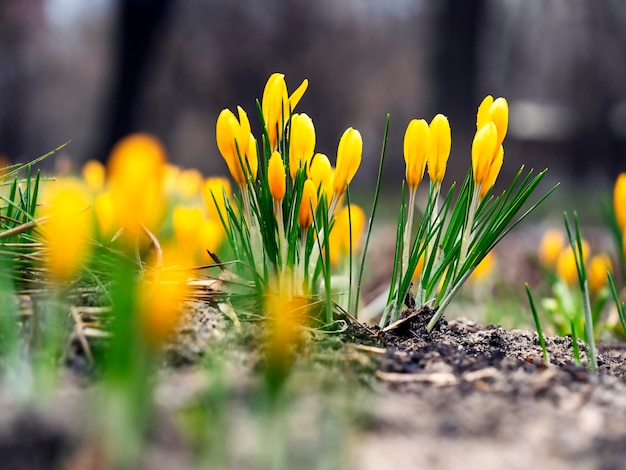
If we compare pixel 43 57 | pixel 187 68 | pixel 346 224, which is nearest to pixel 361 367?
pixel 346 224

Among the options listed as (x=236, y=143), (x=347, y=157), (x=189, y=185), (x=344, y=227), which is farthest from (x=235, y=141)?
(x=189, y=185)

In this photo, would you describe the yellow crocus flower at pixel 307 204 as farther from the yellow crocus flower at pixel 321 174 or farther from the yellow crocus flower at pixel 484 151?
the yellow crocus flower at pixel 484 151

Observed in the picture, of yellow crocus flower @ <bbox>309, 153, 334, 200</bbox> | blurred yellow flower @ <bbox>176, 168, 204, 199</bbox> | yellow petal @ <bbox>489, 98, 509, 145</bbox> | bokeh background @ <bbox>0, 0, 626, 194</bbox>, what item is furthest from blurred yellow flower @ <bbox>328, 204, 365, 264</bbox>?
bokeh background @ <bbox>0, 0, 626, 194</bbox>

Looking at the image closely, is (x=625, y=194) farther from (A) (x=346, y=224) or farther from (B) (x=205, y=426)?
(B) (x=205, y=426)

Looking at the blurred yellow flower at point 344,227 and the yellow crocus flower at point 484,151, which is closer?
the yellow crocus flower at point 484,151

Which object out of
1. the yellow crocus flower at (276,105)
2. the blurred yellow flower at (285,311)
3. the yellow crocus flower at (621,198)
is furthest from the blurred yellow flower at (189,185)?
the blurred yellow flower at (285,311)

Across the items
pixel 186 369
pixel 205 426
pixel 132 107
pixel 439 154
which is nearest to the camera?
pixel 205 426
